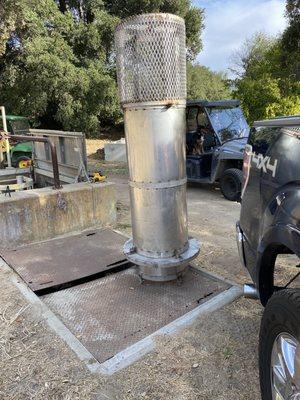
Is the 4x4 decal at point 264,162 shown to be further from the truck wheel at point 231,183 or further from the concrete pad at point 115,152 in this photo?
the concrete pad at point 115,152

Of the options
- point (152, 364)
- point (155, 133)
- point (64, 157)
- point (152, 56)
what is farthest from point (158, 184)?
point (64, 157)

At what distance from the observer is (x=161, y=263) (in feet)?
11.2

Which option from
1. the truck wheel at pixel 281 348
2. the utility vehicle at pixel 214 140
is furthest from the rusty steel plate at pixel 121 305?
the utility vehicle at pixel 214 140

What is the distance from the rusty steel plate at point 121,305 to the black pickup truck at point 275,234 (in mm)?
Result: 1020

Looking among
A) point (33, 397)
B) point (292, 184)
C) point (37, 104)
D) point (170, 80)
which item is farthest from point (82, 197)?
point (37, 104)

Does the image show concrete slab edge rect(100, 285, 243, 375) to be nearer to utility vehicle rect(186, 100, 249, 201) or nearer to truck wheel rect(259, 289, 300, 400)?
truck wheel rect(259, 289, 300, 400)

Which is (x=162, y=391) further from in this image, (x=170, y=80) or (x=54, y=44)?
(x=54, y=44)

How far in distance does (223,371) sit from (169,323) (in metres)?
0.66

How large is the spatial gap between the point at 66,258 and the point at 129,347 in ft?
6.07

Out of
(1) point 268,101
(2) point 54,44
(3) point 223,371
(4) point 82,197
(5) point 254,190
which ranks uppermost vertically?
(2) point 54,44

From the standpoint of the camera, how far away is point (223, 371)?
247 centimetres

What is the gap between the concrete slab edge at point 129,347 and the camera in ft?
8.37

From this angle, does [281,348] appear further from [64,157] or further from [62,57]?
[62,57]

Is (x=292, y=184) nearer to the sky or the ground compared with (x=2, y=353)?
nearer to the sky
